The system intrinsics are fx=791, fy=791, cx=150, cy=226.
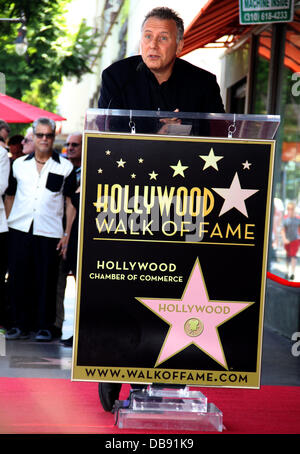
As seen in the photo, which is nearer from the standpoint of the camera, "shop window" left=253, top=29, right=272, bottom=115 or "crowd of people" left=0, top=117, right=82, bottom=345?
"crowd of people" left=0, top=117, right=82, bottom=345

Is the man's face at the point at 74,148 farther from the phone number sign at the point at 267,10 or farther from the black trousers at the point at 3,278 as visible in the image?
the phone number sign at the point at 267,10

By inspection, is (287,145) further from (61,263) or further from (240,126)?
(240,126)

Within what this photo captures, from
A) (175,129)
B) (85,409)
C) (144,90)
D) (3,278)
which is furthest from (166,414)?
(3,278)

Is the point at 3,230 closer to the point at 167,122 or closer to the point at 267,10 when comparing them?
the point at 267,10

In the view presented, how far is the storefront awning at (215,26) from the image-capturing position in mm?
8541

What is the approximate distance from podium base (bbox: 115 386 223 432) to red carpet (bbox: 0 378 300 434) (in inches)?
2.5

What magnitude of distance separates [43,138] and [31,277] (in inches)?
51.1

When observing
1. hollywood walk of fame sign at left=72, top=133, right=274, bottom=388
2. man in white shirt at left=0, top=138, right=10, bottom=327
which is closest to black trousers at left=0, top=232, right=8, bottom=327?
man in white shirt at left=0, top=138, right=10, bottom=327

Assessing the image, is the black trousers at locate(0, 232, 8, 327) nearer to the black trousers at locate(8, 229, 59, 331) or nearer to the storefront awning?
the black trousers at locate(8, 229, 59, 331)

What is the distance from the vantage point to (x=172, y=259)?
3631 millimetres

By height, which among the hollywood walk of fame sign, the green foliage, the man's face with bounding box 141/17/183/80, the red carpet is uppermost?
the green foliage

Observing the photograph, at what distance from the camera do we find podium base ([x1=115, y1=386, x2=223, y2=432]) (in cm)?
385

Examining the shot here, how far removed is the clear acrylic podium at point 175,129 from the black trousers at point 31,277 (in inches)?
138

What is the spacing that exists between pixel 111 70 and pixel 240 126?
78 centimetres
